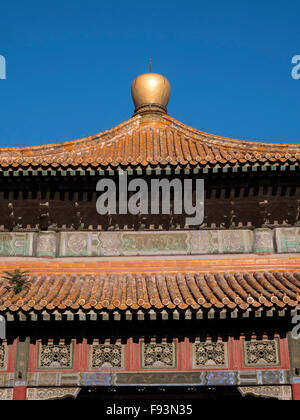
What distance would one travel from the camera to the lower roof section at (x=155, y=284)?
8.30m

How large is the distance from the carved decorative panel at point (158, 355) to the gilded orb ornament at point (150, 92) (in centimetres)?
879

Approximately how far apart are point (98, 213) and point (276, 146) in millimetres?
5130

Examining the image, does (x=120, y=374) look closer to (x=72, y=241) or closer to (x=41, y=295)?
(x=41, y=295)

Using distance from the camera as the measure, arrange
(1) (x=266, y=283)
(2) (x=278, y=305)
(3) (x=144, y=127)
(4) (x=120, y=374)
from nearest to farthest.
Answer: (2) (x=278, y=305)
(4) (x=120, y=374)
(1) (x=266, y=283)
(3) (x=144, y=127)

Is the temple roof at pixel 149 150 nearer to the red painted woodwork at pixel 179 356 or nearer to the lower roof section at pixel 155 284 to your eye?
the lower roof section at pixel 155 284

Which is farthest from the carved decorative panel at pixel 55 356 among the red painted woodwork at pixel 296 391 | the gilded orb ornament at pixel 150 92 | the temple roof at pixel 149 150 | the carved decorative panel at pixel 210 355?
the gilded orb ornament at pixel 150 92

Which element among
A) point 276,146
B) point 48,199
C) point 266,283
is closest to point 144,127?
point 276,146

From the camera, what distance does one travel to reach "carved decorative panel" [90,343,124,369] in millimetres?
9133

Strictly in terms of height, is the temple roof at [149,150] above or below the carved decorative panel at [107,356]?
above

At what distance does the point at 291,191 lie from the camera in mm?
10688

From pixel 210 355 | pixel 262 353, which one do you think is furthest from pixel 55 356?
pixel 262 353

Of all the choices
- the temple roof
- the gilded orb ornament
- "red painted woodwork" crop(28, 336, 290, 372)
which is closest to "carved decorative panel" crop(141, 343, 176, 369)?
"red painted woodwork" crop(28, 336, 290, 372)

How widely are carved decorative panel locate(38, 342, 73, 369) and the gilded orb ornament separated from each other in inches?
353

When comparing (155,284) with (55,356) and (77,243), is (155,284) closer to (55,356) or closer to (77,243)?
(77,243)
